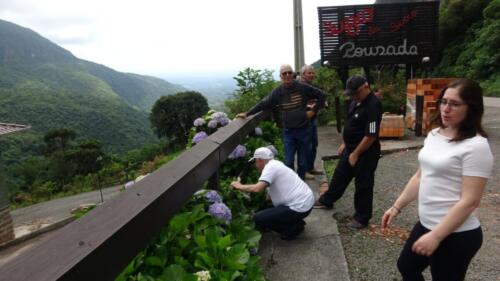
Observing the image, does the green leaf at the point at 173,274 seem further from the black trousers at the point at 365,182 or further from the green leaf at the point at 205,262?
the black trousers at the point at 365,182

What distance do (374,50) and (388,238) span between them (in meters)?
9.80

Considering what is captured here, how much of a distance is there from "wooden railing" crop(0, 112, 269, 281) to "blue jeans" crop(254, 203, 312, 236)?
1188mm

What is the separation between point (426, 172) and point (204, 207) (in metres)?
1.56

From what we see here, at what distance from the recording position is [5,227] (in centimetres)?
1981

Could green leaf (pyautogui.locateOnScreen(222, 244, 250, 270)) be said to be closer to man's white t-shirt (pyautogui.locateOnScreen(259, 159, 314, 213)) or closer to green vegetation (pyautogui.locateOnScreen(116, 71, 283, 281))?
green vegetation (pyautogui.locateOnScreen(116, 71, 283, 281))

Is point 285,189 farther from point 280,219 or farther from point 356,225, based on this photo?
A: point 356,225

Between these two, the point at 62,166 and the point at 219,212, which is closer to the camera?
the point at 219,212

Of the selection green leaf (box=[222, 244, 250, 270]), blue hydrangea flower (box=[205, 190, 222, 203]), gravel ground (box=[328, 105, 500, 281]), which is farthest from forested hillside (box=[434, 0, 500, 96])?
green leaf (box=[222, 244, 250, 270])

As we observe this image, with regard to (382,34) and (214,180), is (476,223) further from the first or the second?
(382,34)

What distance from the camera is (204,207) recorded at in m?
3.00

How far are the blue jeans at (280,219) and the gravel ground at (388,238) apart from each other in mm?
516

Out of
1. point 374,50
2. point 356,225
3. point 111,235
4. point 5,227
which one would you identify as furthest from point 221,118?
point 5,227

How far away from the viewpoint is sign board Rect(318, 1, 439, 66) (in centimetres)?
1239

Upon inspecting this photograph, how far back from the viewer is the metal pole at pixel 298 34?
10876 millimetres
